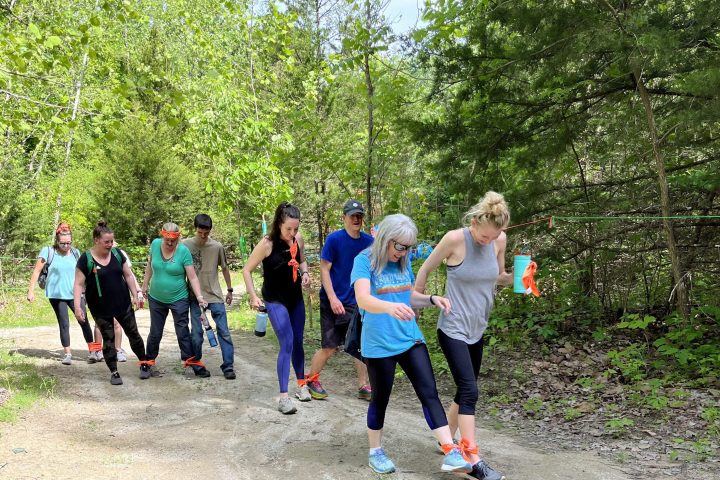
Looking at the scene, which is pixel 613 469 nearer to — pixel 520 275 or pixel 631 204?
pixel 520 275

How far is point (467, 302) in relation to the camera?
152 inches

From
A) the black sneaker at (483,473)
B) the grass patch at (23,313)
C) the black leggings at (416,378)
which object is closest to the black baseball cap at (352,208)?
the black leggings at (416,378)

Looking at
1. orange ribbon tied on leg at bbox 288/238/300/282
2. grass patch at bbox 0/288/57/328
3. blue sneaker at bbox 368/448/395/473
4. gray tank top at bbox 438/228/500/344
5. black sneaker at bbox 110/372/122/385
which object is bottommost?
blue sneaker at bbox 368/448/395/473

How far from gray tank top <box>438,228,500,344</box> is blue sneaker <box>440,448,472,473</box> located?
72cm

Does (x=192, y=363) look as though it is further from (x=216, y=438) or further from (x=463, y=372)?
(x=463, y=372)

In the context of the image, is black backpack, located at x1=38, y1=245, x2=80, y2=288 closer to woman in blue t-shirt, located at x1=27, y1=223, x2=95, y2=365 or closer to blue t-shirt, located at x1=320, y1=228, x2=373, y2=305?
woman in blue t-shirt, located at x1=27, y1=223, x2=95, y2=365

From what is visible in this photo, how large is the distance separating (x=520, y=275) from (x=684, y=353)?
2.80 meters

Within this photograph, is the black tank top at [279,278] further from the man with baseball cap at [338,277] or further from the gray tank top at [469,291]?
the gray tank top at [469,291]

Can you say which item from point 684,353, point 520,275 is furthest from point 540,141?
point 520,275

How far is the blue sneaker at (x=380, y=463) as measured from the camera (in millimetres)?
4051

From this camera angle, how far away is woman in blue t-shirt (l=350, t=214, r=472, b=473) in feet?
12.1

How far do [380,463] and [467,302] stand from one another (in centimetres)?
130

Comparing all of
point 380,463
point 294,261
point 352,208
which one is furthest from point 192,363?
point 380,463

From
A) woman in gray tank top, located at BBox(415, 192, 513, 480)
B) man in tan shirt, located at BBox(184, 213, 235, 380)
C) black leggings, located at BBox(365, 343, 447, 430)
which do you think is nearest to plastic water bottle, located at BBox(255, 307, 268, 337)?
man in tan shirt, located at BBox(184, 213, 235, 380)
